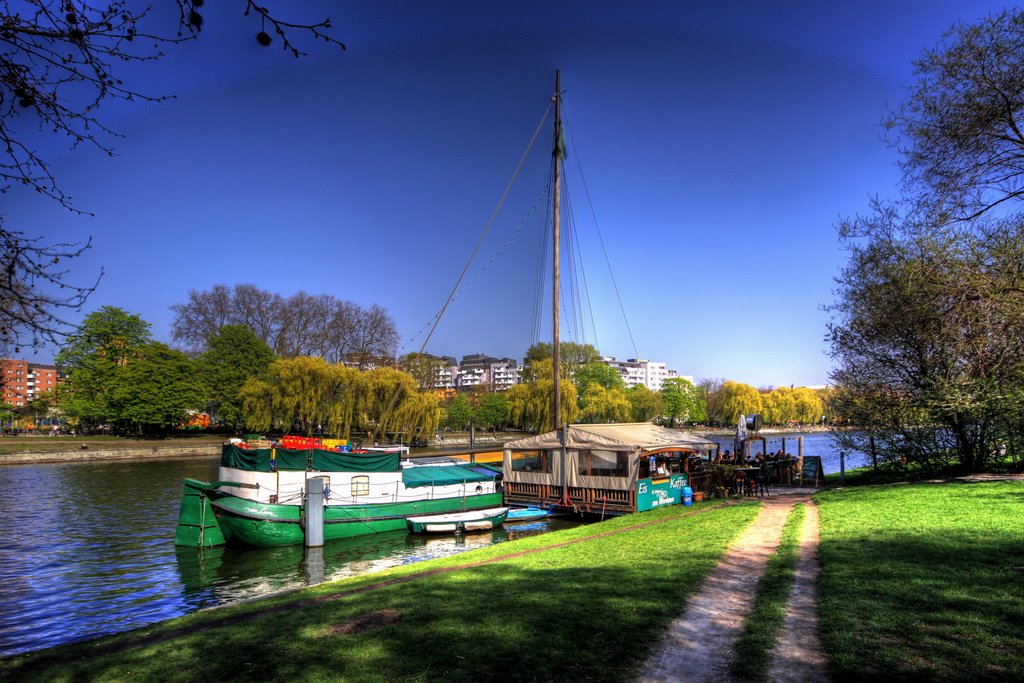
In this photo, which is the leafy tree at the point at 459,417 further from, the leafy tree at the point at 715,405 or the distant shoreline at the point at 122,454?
the leafy tree at the point at 715,405

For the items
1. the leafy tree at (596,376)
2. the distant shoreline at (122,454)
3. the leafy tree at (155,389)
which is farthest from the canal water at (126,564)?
the leafy tree at (596,376)

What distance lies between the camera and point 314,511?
22.2 meters

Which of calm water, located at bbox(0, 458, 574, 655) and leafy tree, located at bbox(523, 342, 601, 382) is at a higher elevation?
leafy tree, located at bbox(523, 342, 601, 382)

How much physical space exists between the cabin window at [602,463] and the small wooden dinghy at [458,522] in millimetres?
4031

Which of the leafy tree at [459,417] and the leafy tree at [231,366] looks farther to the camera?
the leafy tree at [459,417]

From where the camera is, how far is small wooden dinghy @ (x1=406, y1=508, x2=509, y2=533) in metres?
24.6

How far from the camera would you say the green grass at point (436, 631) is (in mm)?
6902

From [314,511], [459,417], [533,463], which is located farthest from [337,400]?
[314,511]

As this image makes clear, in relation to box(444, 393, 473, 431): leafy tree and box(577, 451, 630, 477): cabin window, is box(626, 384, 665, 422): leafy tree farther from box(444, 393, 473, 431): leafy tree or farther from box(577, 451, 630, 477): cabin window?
box(577, 451, 630, 477): cabin window

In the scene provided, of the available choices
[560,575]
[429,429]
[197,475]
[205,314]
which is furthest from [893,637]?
[205,314]

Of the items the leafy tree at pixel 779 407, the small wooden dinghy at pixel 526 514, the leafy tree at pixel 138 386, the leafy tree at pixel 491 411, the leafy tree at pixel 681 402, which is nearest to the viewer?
the small wooden dinghy at pixel 526 514

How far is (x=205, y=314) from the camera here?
7762 centimetres

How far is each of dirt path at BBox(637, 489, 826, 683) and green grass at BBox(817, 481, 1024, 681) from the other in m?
0.25

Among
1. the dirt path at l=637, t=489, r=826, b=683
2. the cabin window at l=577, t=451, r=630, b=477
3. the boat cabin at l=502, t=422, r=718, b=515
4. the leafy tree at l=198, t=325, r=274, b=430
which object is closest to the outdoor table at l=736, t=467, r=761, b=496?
the boat cabin at l=502, t=422, r=718, b=515
